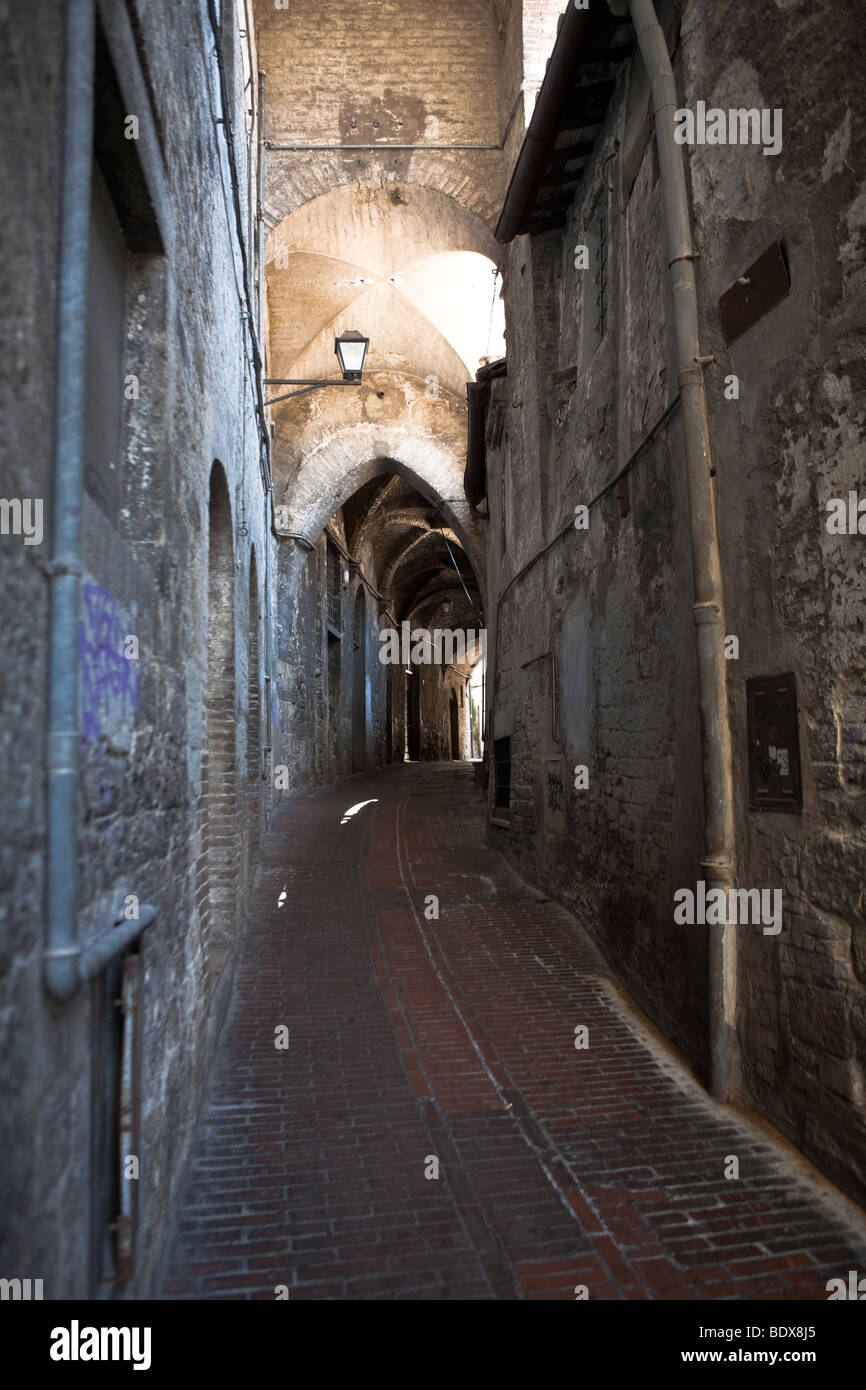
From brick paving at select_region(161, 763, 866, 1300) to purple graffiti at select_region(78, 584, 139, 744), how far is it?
198 centimetres

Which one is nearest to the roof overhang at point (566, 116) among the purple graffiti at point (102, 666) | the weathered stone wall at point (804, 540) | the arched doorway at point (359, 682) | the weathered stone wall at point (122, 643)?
the weathered stone wall at point (804, 540)

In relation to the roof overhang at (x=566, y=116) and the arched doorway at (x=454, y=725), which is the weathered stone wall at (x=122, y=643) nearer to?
the roof overhang at (x=566, y=116)

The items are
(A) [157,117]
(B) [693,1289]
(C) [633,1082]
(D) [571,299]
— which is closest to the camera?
(B) [693,1289]

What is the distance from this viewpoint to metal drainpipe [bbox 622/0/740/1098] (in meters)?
4.37

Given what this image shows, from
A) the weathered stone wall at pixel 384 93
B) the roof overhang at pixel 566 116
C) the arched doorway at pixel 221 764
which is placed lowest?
the arched doorway at pixel 221 764

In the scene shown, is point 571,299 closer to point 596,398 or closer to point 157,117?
point 596,398

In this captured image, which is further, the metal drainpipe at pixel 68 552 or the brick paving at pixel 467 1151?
the brick paving at pixel 467 1151

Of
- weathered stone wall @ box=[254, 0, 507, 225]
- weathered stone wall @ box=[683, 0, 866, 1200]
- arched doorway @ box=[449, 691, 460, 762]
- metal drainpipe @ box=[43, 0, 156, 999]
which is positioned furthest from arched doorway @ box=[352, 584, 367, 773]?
metal drainpipe @ box=[43, 0, 156, 999]

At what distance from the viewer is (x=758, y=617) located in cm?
426

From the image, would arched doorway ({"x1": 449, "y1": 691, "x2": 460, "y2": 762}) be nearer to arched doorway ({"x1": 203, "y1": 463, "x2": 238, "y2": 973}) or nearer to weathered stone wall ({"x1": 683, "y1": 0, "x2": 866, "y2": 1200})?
arched doorway ({"x1": 203, "y1": 463, "x2": 238, "y2": 973})

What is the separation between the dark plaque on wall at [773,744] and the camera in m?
3.94

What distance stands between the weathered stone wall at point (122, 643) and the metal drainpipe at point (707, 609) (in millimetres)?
2557

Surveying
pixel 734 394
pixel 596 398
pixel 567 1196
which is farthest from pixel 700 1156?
pixel 596 398

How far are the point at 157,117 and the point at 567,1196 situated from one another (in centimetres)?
443
